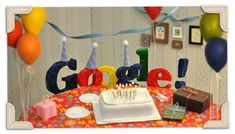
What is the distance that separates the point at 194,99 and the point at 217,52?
0.34 m

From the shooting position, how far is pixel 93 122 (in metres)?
2.28

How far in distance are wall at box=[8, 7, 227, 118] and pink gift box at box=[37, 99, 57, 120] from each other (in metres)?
0.11

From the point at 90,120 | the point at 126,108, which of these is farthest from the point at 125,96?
the point at 90,120

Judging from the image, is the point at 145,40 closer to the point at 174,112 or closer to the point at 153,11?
the point at 153,11

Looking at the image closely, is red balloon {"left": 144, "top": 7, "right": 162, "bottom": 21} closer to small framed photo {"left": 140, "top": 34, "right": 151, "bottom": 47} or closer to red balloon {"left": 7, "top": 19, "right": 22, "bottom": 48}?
small framed photo {"left": 140, "top": 34, "right": 151, "bottom": 47}

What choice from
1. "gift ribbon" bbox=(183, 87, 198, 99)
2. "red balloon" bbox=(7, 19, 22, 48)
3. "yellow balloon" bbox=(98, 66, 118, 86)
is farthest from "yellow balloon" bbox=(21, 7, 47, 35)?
"gift ribbon" bbox=(183, 87, 198, 99)

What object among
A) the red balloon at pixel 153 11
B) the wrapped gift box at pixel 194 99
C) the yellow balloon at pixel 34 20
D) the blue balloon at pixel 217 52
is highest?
the red balloon at pixel 153 11

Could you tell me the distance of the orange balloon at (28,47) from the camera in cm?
216

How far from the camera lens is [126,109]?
2.28m

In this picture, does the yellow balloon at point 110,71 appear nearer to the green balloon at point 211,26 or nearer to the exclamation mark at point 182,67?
the exclamation mark at point 182,67

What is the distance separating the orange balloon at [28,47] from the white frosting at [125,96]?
417 millimetres

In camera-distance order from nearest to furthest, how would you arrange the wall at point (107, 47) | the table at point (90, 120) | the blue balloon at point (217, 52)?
the blue balloon at point (217, 52), the table at point (90, 120), the wall at point (107, 47)

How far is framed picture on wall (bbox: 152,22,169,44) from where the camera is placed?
96.8 inches

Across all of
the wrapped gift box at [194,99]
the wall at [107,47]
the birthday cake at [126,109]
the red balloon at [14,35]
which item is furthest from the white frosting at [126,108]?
the red balloon at [14,35]
